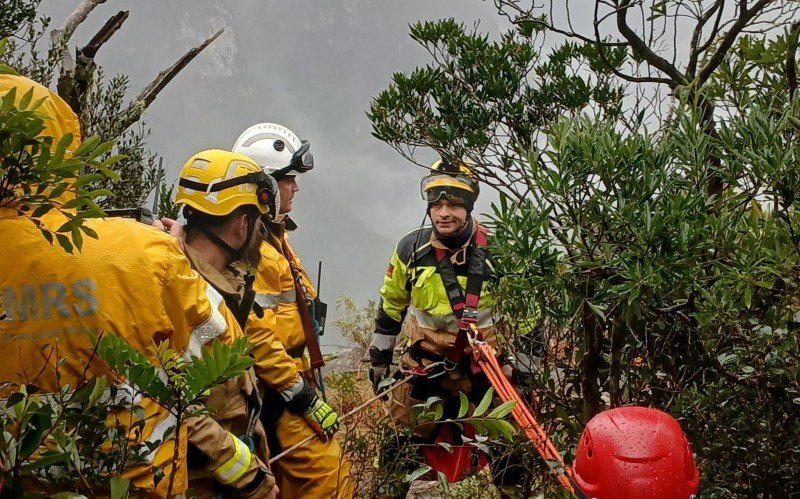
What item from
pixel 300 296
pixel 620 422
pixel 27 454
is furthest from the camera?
pixel 300 296

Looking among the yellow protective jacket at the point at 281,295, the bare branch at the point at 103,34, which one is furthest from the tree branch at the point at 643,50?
the bare branch at the point at 103,34

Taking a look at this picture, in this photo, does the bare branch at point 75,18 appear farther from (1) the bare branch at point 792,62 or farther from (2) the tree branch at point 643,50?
(1) the bare branch at point 792,62

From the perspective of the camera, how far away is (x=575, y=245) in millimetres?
1831

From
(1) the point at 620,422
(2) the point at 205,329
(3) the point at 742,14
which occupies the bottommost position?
(1) the point at 620,422

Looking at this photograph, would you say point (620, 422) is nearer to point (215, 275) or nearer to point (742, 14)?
point (215, 275)

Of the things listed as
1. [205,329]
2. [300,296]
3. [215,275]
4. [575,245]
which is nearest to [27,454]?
[205,329]

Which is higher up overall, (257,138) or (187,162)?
(257,138)

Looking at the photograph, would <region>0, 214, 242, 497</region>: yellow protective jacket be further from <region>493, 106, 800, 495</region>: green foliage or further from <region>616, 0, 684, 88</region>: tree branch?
<region>616, 0, 684, 88</region>: tree branch

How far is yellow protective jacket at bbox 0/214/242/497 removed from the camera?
1575 millimetres

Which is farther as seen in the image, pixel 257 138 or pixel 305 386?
pixel 257 138

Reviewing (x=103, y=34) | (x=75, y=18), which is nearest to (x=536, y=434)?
(x=103, y=34)

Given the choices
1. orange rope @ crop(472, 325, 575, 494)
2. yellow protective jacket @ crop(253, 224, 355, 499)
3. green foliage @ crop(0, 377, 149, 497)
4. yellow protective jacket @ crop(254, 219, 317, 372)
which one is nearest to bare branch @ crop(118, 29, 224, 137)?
yellow protective jacket @ crop(254, 219, 317, 372)

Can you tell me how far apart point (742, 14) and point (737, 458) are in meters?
1.90

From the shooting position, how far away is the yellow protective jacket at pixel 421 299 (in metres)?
4.10
